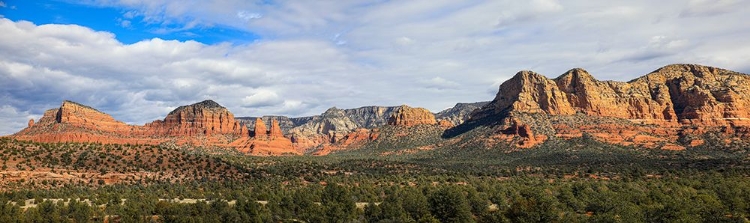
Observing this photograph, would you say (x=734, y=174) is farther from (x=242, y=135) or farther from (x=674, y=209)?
(x=242, y=135)

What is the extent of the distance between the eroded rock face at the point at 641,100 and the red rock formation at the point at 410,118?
2898 centimetres

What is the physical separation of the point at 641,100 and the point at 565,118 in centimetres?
2897

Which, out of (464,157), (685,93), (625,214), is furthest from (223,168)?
(685,93)

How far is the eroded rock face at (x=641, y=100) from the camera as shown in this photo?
5399 inches

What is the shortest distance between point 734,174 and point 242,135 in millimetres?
152680

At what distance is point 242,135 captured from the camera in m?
185

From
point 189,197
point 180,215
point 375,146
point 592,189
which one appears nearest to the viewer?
point 180,215

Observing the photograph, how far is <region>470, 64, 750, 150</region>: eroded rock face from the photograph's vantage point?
137 m

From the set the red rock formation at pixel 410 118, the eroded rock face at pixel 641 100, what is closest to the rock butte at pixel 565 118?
the eroded rock face at pixel 641 100

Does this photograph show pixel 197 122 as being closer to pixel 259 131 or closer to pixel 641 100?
pixel 259 131

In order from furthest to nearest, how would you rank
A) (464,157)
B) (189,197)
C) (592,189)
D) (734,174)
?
(464,157) → (734,174) → (592,189) → (189,197)

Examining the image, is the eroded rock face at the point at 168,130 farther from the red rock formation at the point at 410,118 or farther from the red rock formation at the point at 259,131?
the red rock formation at the point at 410,118

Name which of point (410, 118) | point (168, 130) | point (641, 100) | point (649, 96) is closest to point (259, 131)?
point (168, 130)

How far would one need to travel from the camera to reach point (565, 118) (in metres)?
145
